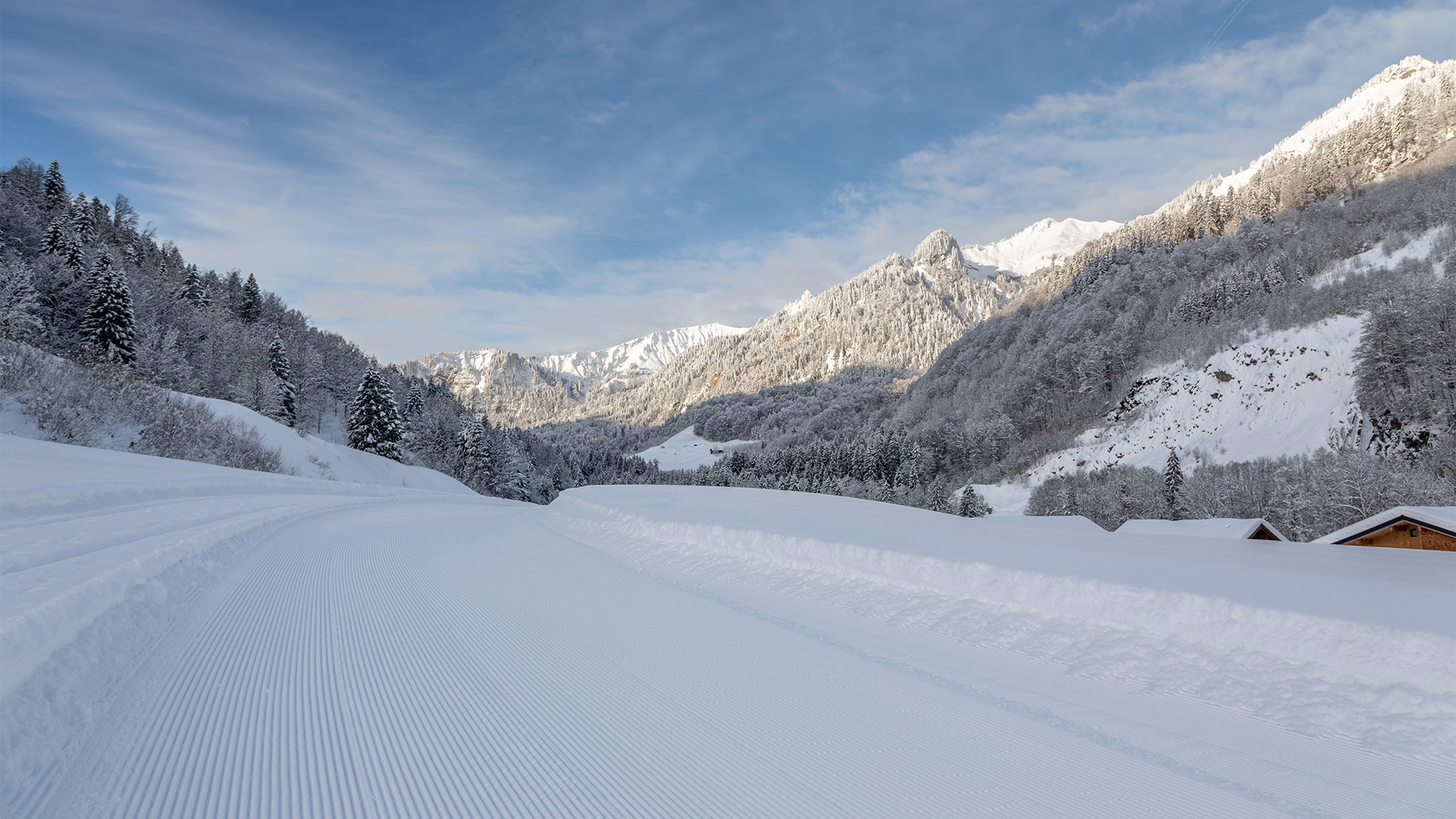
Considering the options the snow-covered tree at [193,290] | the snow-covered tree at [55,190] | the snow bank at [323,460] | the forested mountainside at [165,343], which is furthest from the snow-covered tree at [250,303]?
the snow bank at [323,460]

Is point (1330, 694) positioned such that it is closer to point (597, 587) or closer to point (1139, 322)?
point (597, 587)

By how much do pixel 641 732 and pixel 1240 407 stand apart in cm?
8962

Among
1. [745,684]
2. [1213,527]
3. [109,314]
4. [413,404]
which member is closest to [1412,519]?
[1213,527]

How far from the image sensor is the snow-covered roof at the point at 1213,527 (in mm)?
20453

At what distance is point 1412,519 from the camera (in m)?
15.9

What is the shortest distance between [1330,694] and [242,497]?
790 inches

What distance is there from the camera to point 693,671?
4.30m

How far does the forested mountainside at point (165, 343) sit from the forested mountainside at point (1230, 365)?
1865 inches

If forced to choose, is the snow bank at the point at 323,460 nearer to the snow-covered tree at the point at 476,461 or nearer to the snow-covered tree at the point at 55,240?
the snow-covered tree at the point at 476,461

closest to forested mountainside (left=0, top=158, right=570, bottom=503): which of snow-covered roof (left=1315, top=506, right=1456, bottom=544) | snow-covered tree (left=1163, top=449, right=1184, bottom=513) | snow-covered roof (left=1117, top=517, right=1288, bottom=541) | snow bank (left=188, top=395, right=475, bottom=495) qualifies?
snow bank (left=188, top=395, right=475, bottom=495)

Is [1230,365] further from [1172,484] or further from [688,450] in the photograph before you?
[688,450]

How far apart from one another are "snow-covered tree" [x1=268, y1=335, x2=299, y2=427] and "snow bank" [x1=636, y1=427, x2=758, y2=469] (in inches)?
3705

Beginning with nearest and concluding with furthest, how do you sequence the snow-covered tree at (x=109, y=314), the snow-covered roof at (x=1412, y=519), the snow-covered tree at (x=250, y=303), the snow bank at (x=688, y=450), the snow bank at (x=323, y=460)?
the snow-covered roof at (x=1412, y=519) < the snow bank at (x=323, y=460) < the snow-covered tree at (x=109, y=314) < the snow-covered tree at (x=250, y=303) < the snow bank at (x=688, y=450)

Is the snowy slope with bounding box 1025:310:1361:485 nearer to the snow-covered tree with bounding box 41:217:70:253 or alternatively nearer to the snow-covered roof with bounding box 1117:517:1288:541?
the snow-covered roof with bounding box 1117:517:1288:541
